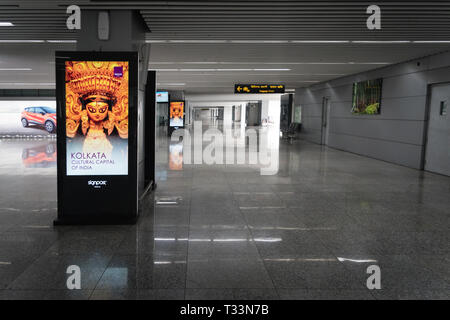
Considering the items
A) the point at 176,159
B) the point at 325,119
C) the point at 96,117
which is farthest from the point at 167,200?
the point at 325,119

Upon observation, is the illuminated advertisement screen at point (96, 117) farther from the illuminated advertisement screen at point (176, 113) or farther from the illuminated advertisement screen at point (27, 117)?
the illuminated advertisement screen at point (176, 113)

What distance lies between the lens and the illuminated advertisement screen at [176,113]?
86.4ft

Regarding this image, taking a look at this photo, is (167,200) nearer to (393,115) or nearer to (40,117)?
(393,115)

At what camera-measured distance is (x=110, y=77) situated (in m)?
5.25

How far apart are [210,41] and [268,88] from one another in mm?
12722

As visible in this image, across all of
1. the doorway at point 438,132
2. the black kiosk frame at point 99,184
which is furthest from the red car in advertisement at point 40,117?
the doorway at point 438,132

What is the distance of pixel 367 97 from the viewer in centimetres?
1436

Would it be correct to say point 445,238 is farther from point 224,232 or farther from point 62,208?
point 62,208

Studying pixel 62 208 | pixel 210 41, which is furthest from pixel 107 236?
pixel 210 41

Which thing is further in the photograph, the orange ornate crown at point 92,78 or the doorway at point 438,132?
the doorway at point 438,132

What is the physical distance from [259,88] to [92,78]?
16.3 meters

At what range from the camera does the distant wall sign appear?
2083cm

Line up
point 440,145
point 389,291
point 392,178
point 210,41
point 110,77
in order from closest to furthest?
point 389,291 < point 110,77 < point 210,41 < point 392,178 < point 440,145

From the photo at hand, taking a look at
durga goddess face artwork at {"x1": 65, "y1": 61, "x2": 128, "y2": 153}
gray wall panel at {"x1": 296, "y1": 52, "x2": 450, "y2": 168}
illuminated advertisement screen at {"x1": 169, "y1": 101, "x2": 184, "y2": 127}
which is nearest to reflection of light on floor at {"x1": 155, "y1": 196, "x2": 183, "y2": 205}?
durga goddess face artwork at {"x1": 65, "y1": 61, "x2": 128, "y2": 153}
